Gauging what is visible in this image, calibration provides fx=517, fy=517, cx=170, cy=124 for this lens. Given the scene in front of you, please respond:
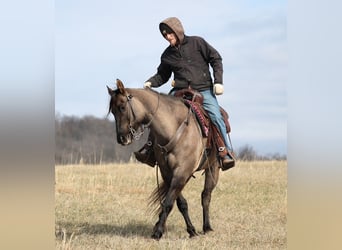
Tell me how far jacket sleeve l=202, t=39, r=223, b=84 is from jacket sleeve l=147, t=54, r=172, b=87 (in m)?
0.54

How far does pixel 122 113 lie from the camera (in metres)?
5.60

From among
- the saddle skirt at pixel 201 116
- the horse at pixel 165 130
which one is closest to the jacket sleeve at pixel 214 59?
the saddle skirt at pixel 201 116

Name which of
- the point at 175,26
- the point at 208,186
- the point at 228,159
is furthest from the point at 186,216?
the point at 175,26

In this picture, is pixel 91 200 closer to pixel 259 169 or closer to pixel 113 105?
pixel 113 105

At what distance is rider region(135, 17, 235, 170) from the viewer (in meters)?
6.71

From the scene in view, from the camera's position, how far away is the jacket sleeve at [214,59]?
267 inches

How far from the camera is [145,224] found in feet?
24.6

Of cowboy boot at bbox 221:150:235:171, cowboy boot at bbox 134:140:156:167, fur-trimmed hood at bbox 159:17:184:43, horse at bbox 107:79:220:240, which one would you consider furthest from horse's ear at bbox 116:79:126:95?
cowboy boot at bbox 221:150:235:171

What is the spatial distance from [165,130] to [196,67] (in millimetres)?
1142

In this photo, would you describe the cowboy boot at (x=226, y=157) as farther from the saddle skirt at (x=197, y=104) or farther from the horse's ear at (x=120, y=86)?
the horse's ear at (x=120, y=86)

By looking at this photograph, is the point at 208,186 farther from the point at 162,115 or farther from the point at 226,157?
the point at 162,115

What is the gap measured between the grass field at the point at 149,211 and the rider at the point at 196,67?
1.12 m
